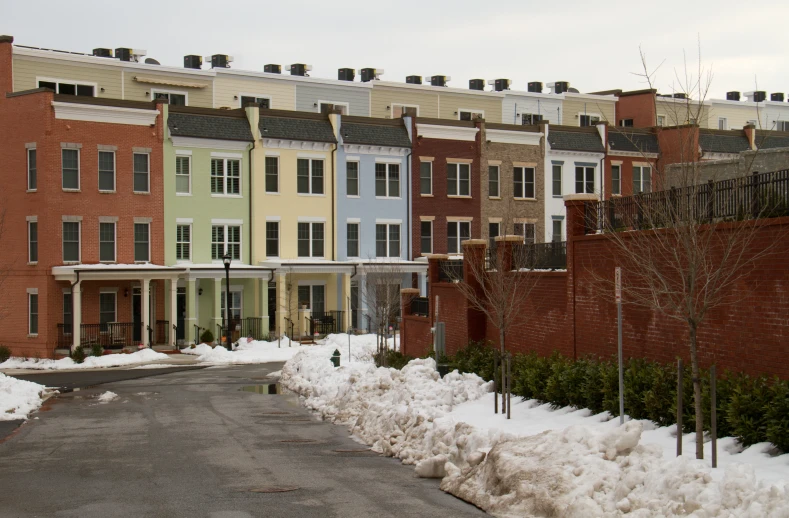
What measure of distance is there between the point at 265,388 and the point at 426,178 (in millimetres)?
24426

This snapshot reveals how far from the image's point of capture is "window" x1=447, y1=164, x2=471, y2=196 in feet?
171

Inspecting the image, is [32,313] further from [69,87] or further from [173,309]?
[69,87]

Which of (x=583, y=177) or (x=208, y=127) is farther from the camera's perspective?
(x=583, y=177)

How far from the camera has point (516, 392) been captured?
19.1 metres

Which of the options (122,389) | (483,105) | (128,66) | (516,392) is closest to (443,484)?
(516,392)

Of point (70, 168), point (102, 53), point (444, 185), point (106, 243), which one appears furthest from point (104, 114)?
point (444, 185)

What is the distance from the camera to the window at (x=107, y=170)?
1740 inches

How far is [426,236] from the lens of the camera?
170ft

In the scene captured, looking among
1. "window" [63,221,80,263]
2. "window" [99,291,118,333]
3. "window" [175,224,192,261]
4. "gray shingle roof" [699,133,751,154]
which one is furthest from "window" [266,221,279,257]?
"gray shingle roof" [699,133,751,154]

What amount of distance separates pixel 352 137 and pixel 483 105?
1481 cm

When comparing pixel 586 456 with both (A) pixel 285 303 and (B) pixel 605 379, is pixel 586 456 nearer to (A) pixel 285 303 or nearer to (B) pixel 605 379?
(B) pixel 605 379

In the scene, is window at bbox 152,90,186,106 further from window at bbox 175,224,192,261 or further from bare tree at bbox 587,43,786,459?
bare tree at bbox 587,43,786,459

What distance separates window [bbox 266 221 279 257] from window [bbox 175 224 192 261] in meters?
3.95

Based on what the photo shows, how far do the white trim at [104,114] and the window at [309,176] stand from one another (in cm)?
767
